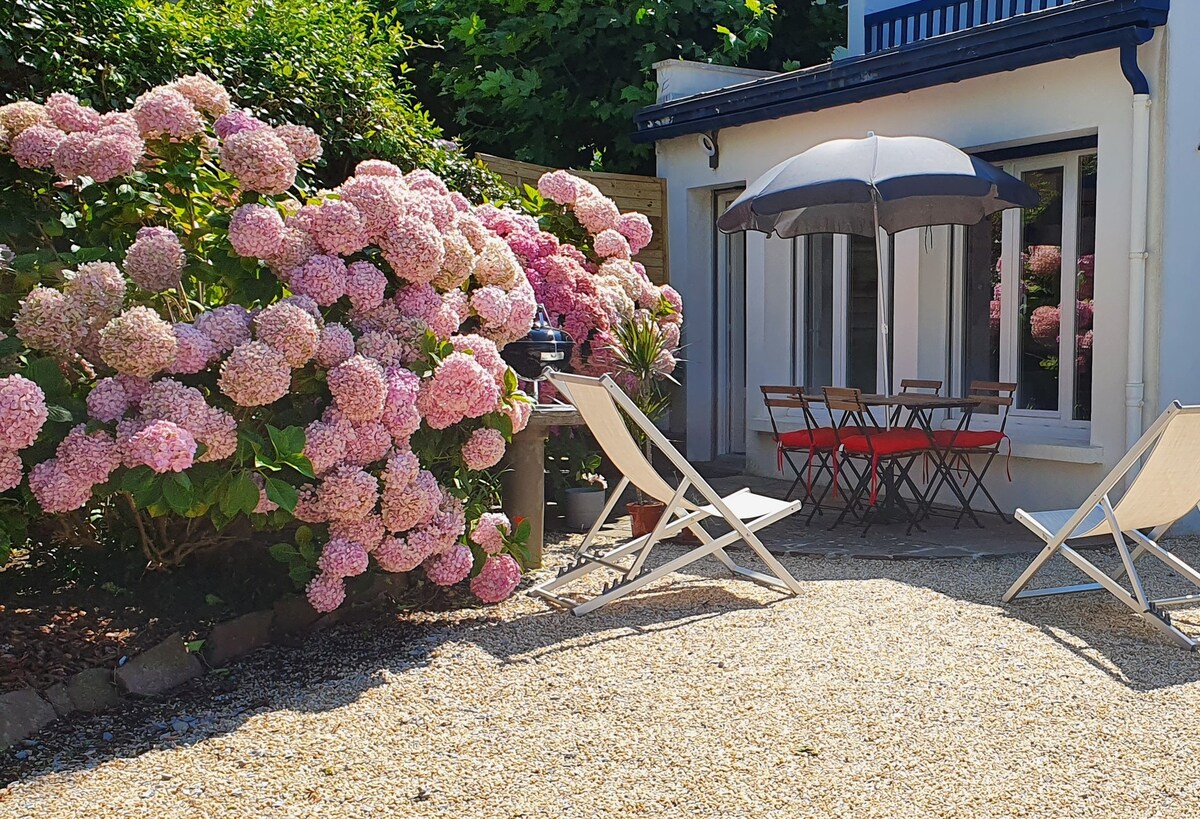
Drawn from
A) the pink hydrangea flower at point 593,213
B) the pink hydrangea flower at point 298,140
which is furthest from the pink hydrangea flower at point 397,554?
the pink hydrangea flower at point 593,213

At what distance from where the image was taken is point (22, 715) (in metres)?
→ 3.82

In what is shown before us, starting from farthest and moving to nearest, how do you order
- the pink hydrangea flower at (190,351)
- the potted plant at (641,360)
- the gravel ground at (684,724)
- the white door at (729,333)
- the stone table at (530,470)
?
1. the white door at (729,333)
2. the potted plant at (641,360)
3. the stone table at (530,470)
4. the pink hydrangea flower at (190,351)
5. the gravel ground at (684,724)

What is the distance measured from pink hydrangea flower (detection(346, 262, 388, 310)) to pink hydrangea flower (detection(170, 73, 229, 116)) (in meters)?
0.84

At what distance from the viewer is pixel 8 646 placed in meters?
4.41

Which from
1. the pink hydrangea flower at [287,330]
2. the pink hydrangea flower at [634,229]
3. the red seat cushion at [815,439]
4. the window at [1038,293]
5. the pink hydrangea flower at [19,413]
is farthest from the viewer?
the pink hydrangea flower at [634,229]

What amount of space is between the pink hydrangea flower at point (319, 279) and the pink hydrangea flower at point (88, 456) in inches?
35.5

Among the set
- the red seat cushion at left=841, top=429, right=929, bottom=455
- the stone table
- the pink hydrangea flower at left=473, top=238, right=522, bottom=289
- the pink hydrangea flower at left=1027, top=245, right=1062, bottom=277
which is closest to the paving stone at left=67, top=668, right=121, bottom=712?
the pink hydrangea flower at left=473, top=238, right=522, bottom=289

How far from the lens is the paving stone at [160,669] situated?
4.19 meters

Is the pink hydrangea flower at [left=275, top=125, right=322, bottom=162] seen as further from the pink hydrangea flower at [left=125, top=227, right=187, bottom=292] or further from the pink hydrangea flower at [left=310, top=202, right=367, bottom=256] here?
the pink hydrangea flower at [left=125, top=227, right=187, bottom=292]

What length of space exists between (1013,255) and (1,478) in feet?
21.5

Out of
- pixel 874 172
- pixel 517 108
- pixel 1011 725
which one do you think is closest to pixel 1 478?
pixel 1011 725

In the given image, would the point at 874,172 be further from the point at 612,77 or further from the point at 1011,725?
the point at 612,77

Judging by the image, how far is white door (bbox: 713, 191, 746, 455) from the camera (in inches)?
421

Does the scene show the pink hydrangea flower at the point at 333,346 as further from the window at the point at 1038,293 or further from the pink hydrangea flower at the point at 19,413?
the window at the point at 1038,293
